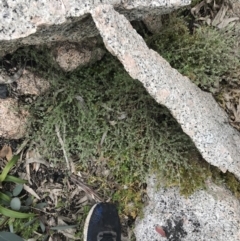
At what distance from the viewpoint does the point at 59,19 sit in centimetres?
201

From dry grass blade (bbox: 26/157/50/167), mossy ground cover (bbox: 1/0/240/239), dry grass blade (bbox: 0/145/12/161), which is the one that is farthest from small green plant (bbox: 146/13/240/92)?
dry grass blade (bbox: 0/145/12/161)

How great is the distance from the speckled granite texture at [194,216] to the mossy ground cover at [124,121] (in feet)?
0.26

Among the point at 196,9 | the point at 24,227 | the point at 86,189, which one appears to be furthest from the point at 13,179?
the point at 196,9

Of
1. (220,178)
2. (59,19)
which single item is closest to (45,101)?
(59,19)

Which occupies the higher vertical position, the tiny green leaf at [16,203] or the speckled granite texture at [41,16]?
the speckled granite texture at [41,16]

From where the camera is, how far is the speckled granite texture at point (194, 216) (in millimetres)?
2684

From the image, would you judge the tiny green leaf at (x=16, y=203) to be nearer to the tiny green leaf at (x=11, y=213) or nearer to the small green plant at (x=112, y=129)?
the tiny green leaf at (x=11, y=213)

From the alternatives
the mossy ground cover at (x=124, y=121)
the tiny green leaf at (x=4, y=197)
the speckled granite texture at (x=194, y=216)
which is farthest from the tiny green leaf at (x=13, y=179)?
the speckled granite texture at (x=194, y=216)

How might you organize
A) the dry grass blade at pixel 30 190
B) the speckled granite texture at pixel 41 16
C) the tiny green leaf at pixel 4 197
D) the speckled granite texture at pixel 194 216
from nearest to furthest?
the speckled granite texture at pixel 41 16 < the speckled granite texture at pixel 194 216 < the tiny green leaf at pixel 4 197 < the dry grass blade at pixel 30 190

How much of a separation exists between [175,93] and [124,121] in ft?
2.17

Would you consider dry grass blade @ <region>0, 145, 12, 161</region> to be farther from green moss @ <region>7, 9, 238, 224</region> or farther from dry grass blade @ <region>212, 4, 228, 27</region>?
dry grass blade @ <region>212, 4, 228, 27</region>

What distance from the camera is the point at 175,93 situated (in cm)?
232

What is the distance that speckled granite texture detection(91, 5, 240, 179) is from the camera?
203 cm

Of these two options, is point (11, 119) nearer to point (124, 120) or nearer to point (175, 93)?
point (124, 120)
